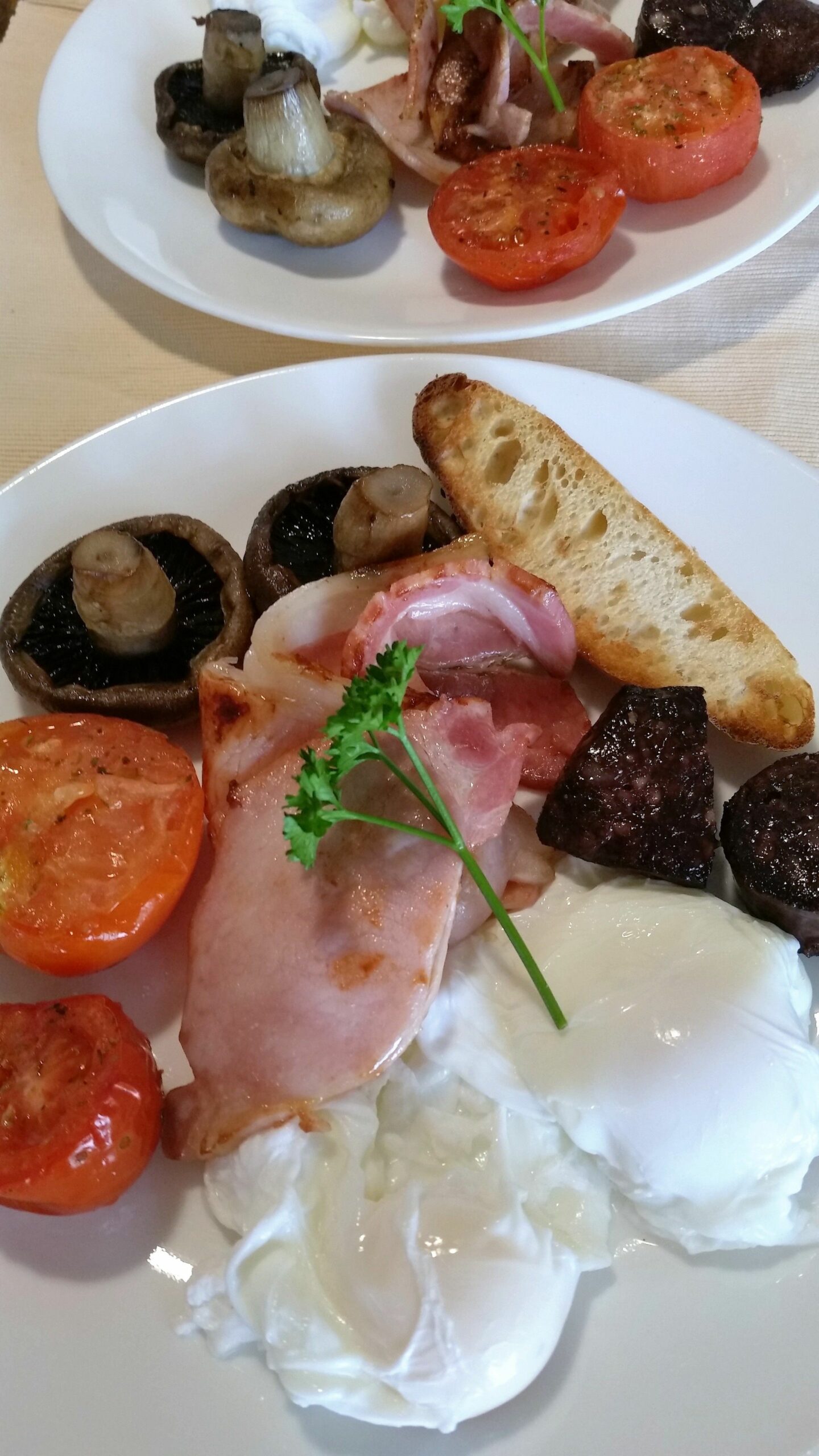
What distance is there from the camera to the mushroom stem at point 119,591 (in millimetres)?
1503

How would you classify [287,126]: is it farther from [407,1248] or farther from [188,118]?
[407,1248]

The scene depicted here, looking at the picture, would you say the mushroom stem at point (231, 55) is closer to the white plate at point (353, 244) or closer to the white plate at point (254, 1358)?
the white plate at point (353, 244)

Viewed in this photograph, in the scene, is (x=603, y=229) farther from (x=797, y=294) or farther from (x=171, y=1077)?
(x=171, y=1077)

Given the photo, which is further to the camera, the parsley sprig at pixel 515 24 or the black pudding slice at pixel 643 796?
the parsley sprig at pixel 515 24

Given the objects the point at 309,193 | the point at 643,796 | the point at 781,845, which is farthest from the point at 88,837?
the point at 309,193

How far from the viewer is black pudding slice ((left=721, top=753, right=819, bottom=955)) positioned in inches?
55.4

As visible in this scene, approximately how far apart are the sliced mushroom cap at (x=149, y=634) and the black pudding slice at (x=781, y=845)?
0.86 meters

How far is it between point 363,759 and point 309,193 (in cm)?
157

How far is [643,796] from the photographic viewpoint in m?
1.50

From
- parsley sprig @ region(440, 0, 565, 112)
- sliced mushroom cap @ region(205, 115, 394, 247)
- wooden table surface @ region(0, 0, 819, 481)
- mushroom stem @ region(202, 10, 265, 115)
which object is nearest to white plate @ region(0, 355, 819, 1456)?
wooden table surface @ region(0, 0, 819, 481)

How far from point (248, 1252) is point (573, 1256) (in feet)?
1.33

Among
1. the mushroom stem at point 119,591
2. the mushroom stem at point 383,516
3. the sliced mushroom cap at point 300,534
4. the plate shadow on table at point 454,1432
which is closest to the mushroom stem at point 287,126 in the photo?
the sliced mushroom cap at point 300,534

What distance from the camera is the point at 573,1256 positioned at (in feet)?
4.13

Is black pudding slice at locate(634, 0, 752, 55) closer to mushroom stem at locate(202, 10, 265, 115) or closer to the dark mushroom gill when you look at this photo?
mushroom stem at locate(202, 10, 265, 115)
